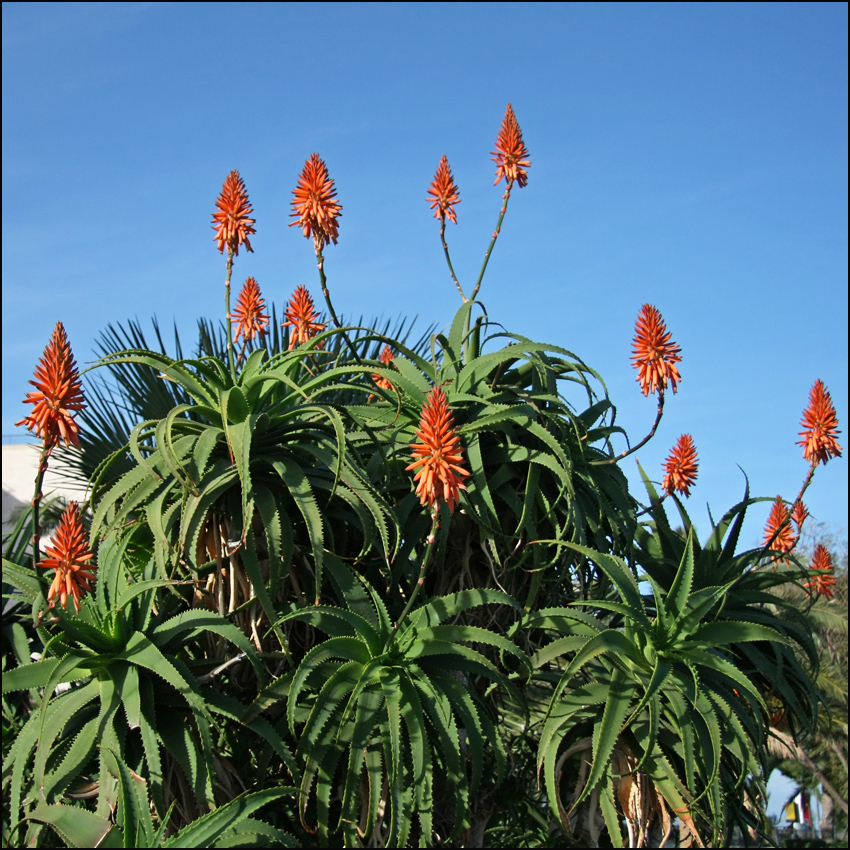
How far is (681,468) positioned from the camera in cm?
438

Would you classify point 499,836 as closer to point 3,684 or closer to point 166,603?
point 166,603

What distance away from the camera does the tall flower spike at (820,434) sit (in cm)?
459

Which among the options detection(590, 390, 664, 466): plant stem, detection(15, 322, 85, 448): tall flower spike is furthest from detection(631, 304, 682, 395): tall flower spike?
detection(15, 322, 85, 448): tall flower spike

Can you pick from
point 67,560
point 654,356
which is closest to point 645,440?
point 654,356

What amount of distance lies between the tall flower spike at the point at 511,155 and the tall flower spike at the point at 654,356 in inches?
36.5

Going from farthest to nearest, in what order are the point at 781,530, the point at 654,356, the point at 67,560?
the point at 781,530
the point at 654,356
the point at 67,560

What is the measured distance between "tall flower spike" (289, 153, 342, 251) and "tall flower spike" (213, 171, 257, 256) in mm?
202

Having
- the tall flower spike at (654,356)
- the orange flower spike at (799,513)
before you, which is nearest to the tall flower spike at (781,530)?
the orange flower spike at (799,513)

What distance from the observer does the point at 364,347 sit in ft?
19.8

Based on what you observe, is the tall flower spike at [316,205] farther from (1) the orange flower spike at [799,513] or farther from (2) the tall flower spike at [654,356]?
(1) the orange flower spike at [799,513]

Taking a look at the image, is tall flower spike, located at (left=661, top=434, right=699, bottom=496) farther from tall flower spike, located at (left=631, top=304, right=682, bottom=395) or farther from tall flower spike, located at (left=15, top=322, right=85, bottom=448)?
tall flower spike, located at (left=15, top=322, right=85, bottom=448)

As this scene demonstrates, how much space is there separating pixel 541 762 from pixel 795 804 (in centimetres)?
2832

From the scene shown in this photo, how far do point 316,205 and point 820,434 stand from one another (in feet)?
8.47

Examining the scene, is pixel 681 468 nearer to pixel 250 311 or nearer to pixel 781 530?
pixel 781 530
